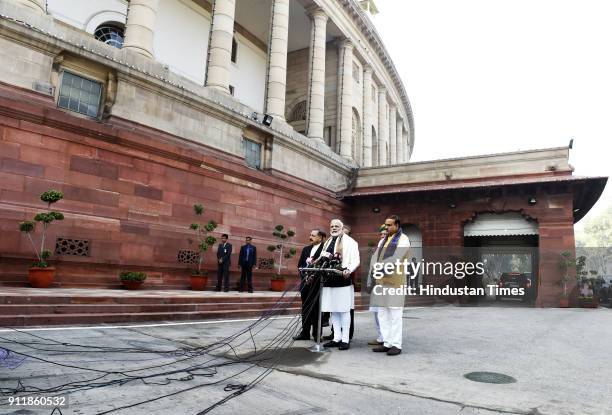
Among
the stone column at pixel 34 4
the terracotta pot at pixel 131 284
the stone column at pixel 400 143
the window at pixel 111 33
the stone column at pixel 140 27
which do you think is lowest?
the terracotta pot at pixel 131 284

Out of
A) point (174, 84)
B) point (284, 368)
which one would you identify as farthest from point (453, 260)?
point (284, 368)

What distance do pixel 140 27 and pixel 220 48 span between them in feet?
11.7

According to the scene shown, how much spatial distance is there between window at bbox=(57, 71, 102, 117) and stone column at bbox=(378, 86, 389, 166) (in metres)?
23.8

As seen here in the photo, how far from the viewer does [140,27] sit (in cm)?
1527

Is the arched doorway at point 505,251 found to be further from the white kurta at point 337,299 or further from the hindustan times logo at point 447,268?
the white kurta at point 337,299

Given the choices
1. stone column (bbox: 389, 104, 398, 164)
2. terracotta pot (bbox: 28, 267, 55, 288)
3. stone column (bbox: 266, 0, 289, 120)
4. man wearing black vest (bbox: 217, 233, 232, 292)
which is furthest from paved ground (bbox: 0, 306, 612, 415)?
stone column (bbox: 389, 104, 398, 164)

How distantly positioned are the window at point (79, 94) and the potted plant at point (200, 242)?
4.48 meters

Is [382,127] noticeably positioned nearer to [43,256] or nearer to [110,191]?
[110,191]

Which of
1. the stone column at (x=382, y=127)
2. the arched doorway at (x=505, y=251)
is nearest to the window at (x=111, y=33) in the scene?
the arched doorway at (x=505, y=251)

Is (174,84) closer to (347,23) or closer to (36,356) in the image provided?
(36,356)

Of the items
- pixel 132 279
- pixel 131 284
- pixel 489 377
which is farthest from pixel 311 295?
pixel 131 284

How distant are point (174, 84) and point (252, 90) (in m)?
13.6

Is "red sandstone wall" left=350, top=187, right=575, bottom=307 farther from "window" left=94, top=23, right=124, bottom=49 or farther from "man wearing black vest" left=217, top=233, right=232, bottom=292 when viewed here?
"window" left=94, top=23, right=124, bottom=49

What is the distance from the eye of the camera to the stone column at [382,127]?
34250 mm
